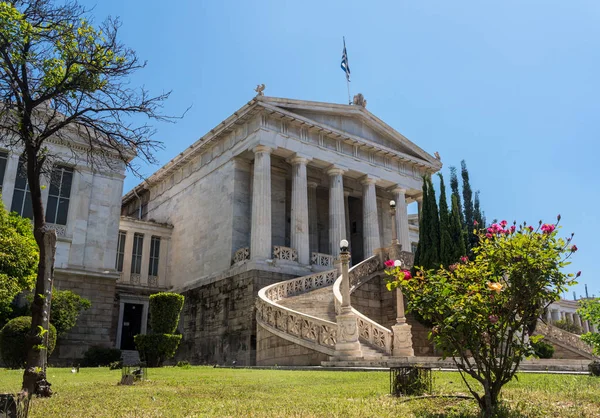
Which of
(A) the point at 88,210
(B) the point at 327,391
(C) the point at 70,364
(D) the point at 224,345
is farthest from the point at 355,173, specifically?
(B) the point at 327,391

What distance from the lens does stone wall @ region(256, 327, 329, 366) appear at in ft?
54.7

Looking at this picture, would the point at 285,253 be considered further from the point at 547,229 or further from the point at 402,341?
the point at 547,229

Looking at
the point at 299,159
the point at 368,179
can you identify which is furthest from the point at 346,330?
the point at 368,179

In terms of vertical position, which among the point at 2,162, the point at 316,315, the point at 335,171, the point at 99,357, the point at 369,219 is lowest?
the point at 99,357

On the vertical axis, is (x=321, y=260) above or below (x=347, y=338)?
above

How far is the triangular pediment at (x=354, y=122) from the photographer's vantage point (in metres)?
30.2

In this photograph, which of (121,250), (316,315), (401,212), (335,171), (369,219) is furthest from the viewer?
(401,212)

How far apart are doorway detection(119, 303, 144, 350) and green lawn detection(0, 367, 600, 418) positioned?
21294mm

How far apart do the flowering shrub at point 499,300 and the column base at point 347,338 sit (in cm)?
925

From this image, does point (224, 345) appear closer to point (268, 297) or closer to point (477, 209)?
point (268, 297)

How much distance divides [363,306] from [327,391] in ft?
49.8

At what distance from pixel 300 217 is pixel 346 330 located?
13.0 m

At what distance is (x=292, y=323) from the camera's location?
18047 millimetres

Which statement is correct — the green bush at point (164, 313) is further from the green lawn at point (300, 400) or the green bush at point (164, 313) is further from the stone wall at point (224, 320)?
the green lawn at point (300, 400)
